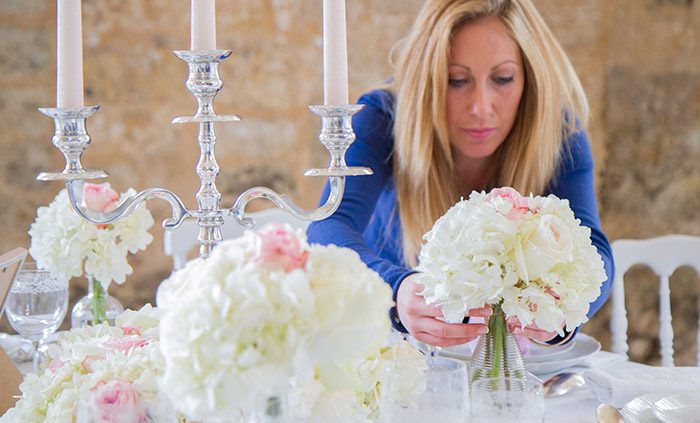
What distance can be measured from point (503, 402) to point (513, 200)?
13.6 inches

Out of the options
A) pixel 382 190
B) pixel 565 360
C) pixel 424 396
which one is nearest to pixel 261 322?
pixel 424 396

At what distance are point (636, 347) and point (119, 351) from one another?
248cm

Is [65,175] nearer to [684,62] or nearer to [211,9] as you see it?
[211,9]

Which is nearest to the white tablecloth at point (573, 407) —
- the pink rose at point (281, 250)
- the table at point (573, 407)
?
the table at point (573, 407)

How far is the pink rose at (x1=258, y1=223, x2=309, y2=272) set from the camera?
703 millimetres

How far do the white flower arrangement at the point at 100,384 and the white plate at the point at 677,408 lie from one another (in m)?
0.60

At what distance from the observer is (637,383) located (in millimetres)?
1268

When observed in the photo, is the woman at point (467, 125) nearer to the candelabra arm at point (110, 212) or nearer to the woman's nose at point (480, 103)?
the woman's nose at point (480, 103)

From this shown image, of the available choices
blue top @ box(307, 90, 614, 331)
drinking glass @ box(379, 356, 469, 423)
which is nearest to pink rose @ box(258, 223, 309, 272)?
drinking glass @ box(379, 356, 469, 423)

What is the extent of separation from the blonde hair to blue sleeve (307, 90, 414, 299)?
0.04 metres

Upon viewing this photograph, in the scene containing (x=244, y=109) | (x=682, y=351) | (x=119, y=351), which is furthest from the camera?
(x=682, y=351)

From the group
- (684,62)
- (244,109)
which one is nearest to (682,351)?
(684,62)

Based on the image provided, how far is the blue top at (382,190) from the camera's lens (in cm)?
183

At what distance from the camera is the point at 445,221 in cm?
115
